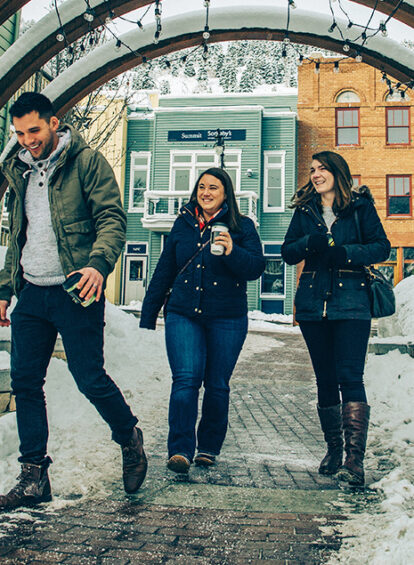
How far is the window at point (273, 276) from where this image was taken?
25.5 meters

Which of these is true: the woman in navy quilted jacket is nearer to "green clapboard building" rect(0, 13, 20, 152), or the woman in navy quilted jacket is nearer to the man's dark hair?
the man's dark hair

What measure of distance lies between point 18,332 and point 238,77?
77.1 metres

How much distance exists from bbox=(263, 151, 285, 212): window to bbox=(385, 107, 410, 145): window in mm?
5142

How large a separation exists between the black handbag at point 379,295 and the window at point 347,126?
79.4 feet

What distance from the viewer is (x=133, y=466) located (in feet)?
10.8

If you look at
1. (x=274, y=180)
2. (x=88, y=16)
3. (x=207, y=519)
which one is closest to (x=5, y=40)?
(x=88, y=16)

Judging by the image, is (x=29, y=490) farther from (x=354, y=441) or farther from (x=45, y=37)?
(x=45, y=37)

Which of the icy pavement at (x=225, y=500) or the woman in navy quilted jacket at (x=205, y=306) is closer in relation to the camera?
the icy pavement at (x=225, y=500)

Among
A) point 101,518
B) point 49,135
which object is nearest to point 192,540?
point 101,518

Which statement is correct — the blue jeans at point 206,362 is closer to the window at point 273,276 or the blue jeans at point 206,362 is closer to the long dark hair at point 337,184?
the long dark hair at point 337,184

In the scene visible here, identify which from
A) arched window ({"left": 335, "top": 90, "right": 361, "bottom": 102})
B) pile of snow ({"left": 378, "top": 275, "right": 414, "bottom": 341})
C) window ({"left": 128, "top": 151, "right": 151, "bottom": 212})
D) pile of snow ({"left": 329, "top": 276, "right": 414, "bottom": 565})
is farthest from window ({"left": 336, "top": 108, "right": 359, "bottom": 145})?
pile of snow ({"left": 329, "top": 276, "right": 414, "bottom": 565})

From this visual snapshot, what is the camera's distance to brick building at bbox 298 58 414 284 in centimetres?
2586

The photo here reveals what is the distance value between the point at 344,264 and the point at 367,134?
24472mm

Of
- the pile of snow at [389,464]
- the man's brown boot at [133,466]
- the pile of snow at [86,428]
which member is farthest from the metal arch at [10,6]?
the pile of snow at [389,464]
